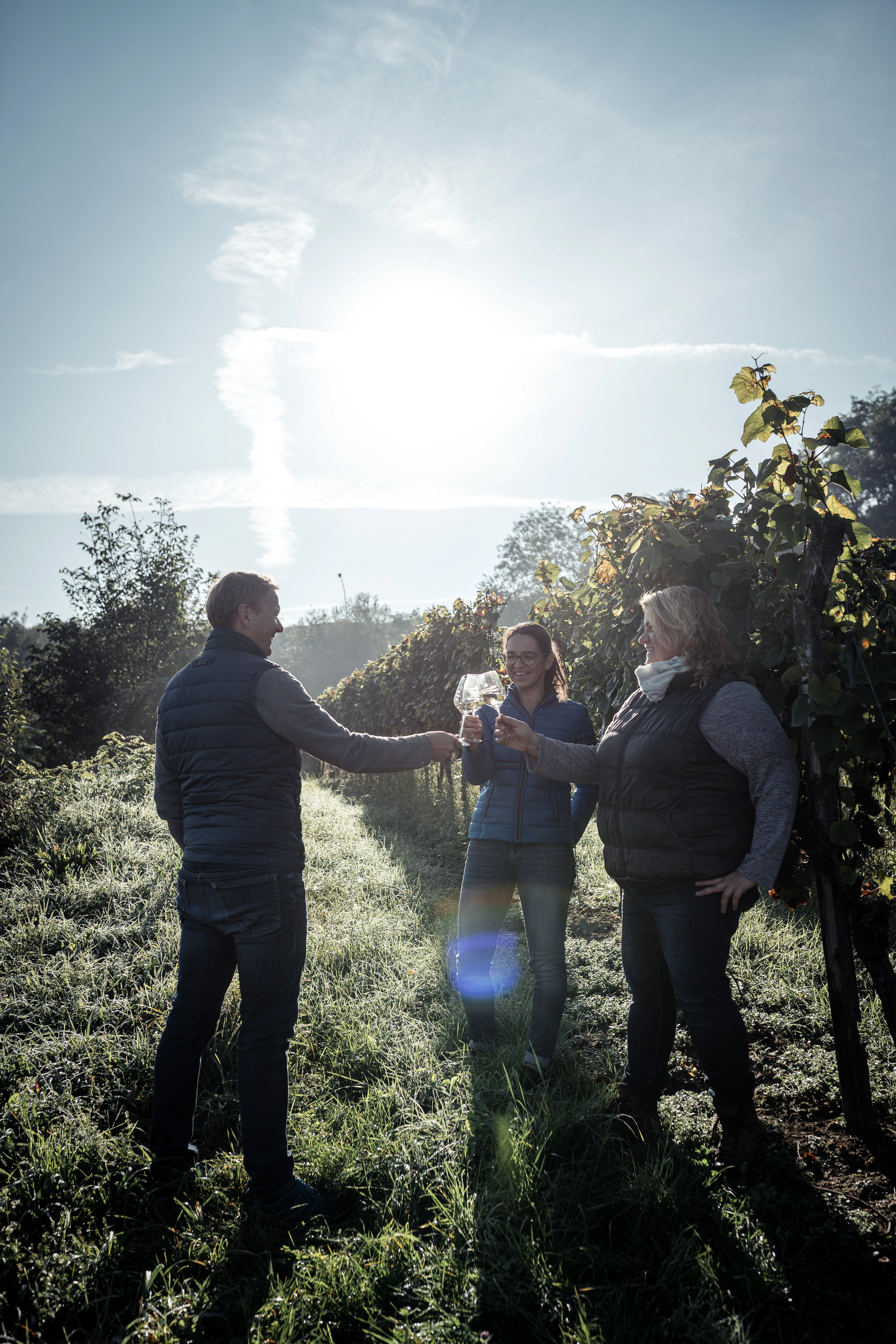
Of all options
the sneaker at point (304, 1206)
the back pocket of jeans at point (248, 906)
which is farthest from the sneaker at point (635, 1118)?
the back pocket of jeans at point (248, 906)

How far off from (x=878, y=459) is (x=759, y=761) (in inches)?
1782

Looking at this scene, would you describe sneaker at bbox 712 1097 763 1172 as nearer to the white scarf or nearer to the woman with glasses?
the woman with glasses

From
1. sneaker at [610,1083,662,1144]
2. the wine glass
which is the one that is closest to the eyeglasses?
the wine glass

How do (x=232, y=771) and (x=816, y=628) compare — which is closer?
(x=232, y=771)

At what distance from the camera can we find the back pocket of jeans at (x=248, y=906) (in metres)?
2.35

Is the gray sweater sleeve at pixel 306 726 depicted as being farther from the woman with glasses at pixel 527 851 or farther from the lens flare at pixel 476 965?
the lens flare at pixel 476 965

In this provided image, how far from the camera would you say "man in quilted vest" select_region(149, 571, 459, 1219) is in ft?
7.75

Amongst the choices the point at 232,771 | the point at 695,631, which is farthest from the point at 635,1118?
the point at 232,771

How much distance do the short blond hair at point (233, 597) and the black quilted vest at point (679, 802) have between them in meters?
1.52

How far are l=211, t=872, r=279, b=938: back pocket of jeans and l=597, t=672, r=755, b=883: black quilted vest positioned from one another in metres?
1.19

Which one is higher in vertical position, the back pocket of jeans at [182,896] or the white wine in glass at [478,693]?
the white wine in glass at [478,693]

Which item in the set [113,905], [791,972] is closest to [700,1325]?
[791,972]

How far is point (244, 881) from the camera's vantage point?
7.73 ft

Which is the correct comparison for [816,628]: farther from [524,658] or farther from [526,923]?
[526,923]
